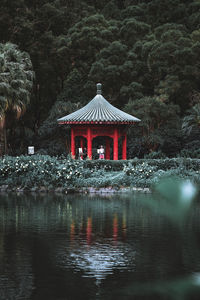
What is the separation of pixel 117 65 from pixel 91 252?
33.7m

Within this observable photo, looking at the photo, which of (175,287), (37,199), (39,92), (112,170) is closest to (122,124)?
(112,170)

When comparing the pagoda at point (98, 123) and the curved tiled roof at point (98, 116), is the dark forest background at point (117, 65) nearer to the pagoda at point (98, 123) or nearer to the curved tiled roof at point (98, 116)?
the pagoda at point (98, 123)

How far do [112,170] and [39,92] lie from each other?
24917mm

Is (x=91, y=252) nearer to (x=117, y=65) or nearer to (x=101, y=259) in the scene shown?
(x=101, y=259)

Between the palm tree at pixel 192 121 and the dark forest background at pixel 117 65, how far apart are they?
6cm

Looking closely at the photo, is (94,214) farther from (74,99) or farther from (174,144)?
(74,99)

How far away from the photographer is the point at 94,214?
17.5 meters

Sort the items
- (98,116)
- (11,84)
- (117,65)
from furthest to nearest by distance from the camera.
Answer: (117,65)
(11,84)
(98,116)

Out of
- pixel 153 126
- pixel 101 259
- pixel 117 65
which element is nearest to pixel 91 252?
pixel 101 259

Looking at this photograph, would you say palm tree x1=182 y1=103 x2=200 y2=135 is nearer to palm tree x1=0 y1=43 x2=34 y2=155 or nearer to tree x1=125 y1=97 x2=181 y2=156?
tree x1=125 y1=97 x2=181 y2=156

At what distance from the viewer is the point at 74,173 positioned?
86.9 feet

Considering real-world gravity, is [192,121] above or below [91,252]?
above

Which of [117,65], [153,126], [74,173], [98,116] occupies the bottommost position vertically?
[74,173]

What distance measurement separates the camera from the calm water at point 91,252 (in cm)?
789
